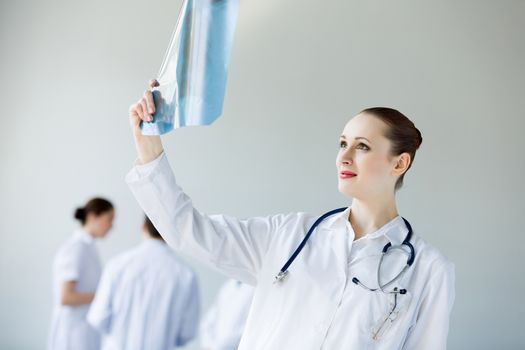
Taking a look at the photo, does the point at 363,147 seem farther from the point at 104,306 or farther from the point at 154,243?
the point at 104,306

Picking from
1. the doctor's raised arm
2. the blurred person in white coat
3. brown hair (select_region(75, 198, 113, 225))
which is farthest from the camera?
brown hair (select_region(75, 198, 113, 225))

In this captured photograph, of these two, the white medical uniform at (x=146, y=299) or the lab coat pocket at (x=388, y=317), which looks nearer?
the lab coat pocket at (x=388, y=317)

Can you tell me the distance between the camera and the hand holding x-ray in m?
1.19

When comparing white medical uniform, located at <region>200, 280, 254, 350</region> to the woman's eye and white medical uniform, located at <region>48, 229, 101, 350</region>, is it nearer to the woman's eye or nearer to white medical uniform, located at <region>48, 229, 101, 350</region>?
white medical uniform, located at <region>48, 229, 101, 350</region>

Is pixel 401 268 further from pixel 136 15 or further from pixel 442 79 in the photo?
pixel 136 15

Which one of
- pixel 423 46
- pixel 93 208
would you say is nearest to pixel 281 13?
pixel 423 46

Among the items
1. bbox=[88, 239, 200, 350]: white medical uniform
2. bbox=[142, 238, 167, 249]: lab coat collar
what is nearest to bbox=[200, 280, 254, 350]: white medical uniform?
bbox=[88, 239, 200, 350]: white medical uniform

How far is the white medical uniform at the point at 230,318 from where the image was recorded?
8.68 ft

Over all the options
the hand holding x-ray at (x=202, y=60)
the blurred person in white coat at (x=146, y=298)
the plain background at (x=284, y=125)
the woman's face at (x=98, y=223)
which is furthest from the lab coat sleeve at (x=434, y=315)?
the plain background at (x=284, y=125)

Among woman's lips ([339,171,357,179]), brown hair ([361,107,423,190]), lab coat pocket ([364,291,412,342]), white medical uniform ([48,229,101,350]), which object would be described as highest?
brown hair ([361,107,423,190])

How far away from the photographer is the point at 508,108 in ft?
14.3

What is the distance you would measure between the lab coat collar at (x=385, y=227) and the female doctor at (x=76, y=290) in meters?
2.11

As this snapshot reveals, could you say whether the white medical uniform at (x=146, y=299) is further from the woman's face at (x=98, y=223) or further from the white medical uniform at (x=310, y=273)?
the white medical uniform at (x=310, y=273)

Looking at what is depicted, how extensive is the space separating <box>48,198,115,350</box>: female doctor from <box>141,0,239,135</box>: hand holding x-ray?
2305 mm
